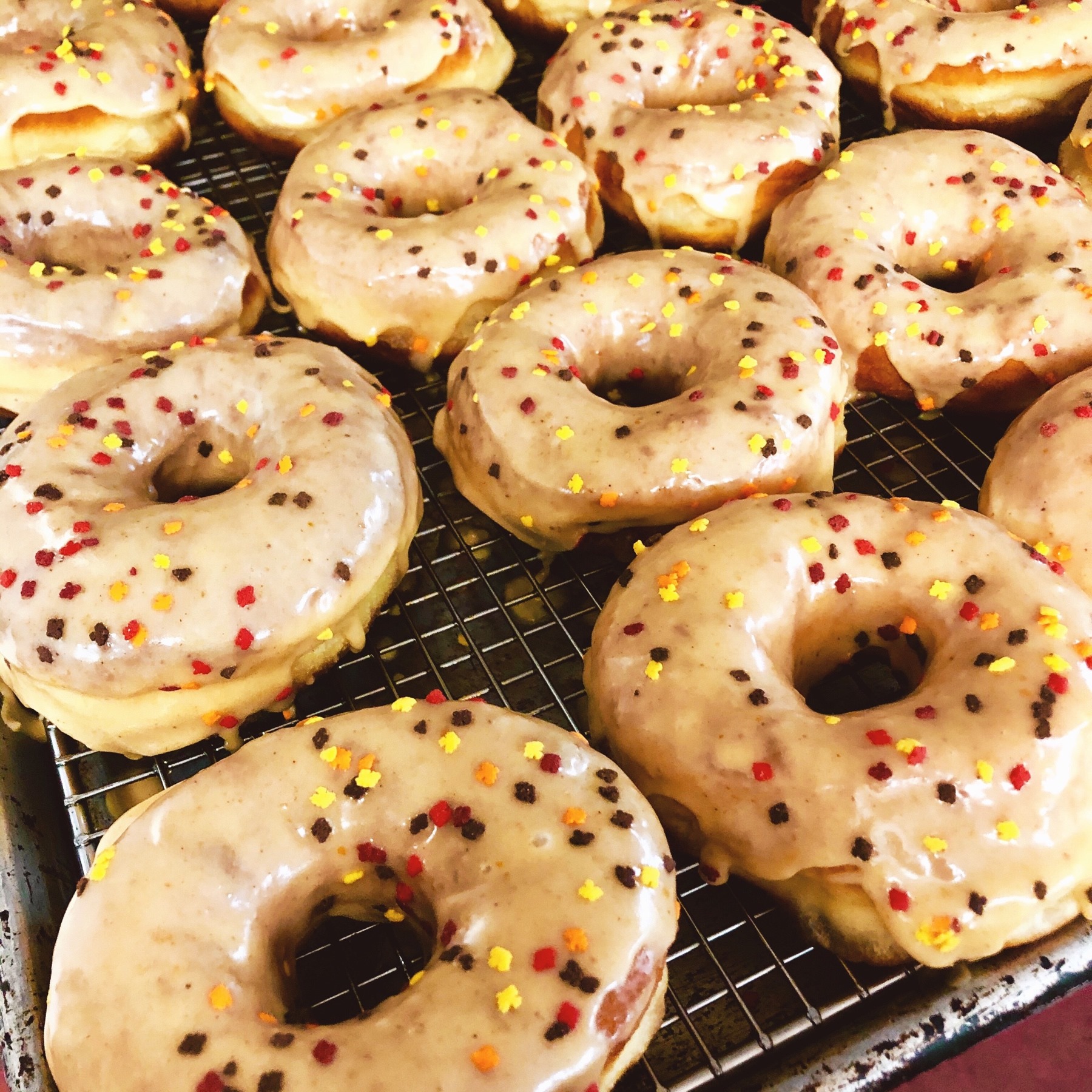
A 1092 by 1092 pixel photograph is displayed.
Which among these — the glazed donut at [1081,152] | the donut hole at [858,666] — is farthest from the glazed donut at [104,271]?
the glazed donut at [1081,152]

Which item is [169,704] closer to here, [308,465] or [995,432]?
[308,465]

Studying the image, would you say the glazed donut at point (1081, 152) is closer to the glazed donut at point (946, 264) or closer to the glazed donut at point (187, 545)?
the glazed donut at point (946, 264)

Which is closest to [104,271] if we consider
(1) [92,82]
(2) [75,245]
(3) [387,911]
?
(2) [75,245]

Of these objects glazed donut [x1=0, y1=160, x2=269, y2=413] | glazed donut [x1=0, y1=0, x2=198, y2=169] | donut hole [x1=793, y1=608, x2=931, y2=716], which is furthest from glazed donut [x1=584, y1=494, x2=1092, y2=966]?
glazed donut [x1=0, y1=0, x2=198, y2=169]

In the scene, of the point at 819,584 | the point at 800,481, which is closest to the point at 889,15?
the point at 800,481

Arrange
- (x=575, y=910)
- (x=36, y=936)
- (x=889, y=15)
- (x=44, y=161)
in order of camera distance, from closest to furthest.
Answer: (x=575, y=910) → (x=36, y=936) → (x=44, y=161) → (x=889, y=15)
